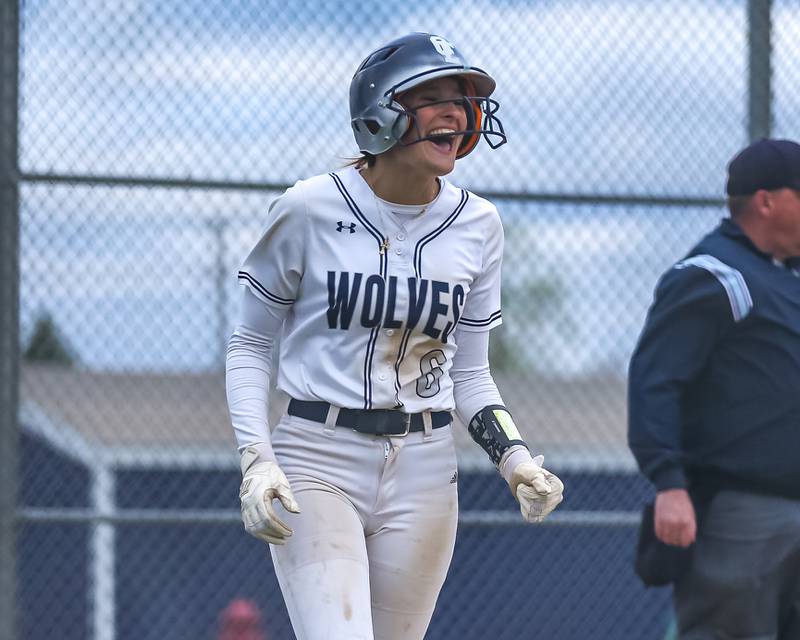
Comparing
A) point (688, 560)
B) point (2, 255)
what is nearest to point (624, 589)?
point (688, 560)

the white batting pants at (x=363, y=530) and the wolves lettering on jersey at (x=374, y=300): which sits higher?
the wolves lettering on jersey at (x=374, y=300)

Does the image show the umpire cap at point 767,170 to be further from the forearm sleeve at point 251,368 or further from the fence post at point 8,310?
the fence post at point 8,310

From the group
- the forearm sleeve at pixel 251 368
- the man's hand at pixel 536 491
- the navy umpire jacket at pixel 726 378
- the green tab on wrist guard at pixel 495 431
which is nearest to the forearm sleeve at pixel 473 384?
the green tab on wrist guard at pixel 495 431

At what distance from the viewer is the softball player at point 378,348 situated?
323 cm

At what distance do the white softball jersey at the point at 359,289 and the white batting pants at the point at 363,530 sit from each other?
0.36ft

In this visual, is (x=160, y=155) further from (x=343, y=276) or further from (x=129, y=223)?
(x=343, y=276)

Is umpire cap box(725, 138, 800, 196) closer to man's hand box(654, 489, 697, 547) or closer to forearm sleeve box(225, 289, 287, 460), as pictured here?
man's hand box(654, 489, 697, 547)

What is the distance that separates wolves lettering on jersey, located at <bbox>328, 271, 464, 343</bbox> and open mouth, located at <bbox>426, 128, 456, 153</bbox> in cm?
31

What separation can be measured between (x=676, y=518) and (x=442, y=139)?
149 cm

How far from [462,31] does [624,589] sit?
9.46 ft

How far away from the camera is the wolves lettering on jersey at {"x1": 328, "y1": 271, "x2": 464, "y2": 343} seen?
3.25 m

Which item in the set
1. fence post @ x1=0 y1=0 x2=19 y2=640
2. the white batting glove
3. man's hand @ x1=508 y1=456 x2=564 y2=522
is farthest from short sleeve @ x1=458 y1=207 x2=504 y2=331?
fence post @ x1=0 y1=0 x2=19 y2=640

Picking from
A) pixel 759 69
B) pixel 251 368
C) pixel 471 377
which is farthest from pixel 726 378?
pixel 759 69

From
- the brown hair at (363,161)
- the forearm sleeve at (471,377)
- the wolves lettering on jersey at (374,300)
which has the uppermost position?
the brown hair at (363,161)
